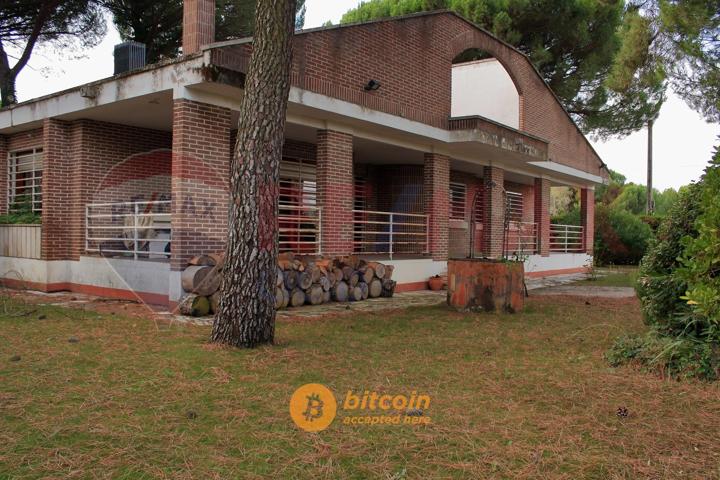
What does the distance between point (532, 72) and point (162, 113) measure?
1119 centimetres

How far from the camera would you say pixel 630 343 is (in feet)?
17.8

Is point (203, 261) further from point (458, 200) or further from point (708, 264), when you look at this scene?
point (458, 200)

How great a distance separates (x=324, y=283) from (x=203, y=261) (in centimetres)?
219

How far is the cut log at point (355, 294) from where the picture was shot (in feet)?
33.5

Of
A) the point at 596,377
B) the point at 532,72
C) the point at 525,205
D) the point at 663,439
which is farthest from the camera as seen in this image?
the point at 525,205

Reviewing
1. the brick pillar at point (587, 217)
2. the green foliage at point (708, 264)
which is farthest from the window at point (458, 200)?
the green foliage at point (708, 264)

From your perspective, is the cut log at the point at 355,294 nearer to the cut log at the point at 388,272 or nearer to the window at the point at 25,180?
the cut log at the point at 388,272

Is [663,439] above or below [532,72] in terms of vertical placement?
below

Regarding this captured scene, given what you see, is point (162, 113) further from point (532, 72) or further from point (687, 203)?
point (532, 72)

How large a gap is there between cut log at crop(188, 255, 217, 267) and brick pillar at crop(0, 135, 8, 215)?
21.4 ft

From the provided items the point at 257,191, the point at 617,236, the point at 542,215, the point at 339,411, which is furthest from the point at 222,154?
the point at 617,236

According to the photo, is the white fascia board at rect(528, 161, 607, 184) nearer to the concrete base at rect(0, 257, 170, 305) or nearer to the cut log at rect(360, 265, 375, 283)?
the cut log at rect(360, 265, 375, 283)

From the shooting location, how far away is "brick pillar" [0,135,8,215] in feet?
40.3

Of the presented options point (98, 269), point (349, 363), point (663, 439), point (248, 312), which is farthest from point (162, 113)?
point (663, 439)
